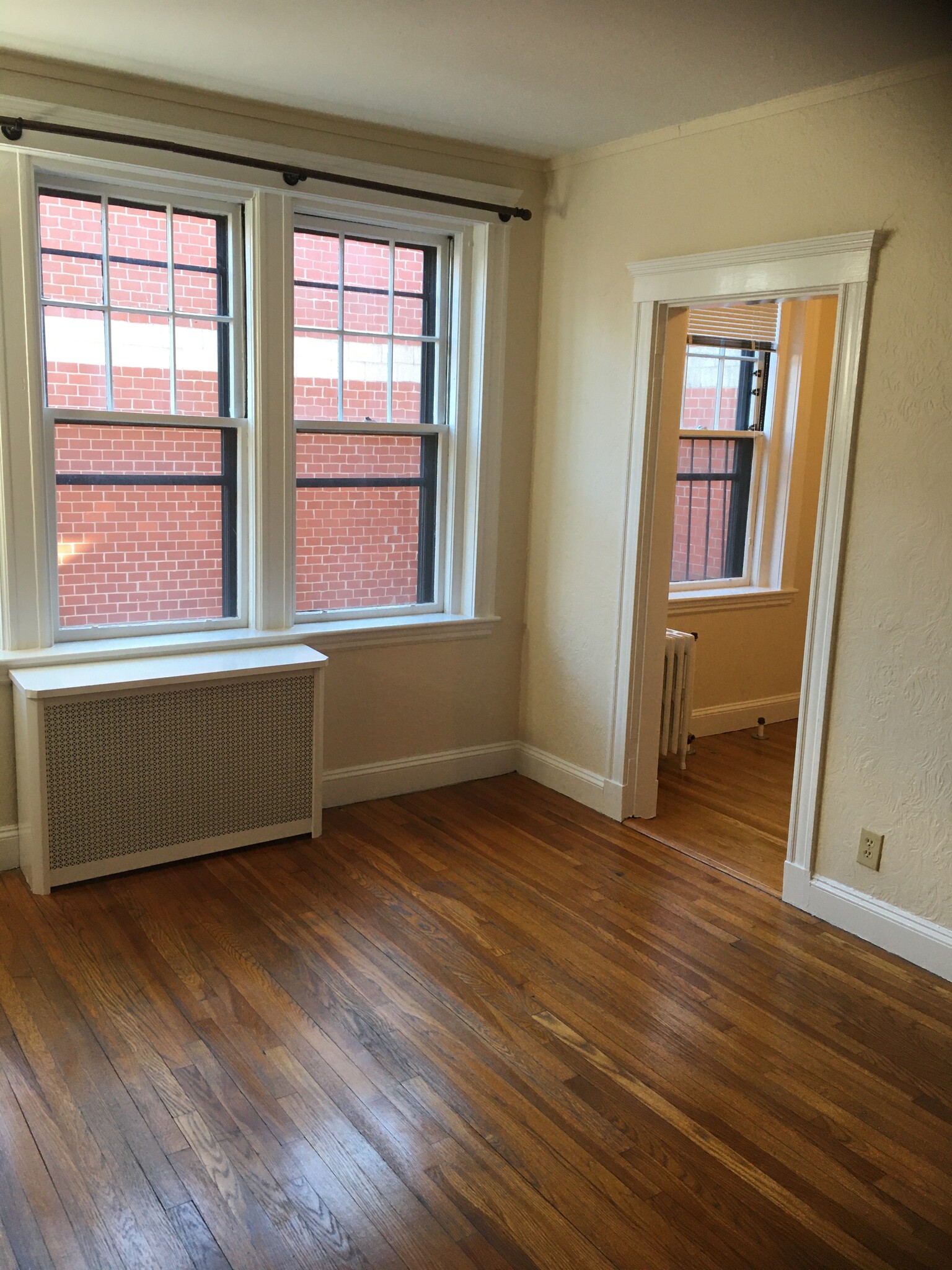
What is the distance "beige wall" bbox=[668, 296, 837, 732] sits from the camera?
17.7ft

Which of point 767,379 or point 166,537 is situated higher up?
point 767,379

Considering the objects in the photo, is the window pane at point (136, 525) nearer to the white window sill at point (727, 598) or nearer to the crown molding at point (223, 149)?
the crown molding at point (223, 149)

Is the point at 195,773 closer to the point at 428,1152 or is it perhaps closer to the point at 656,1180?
the point at 428,1152

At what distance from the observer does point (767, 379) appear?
5.48 m

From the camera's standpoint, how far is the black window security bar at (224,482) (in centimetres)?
379

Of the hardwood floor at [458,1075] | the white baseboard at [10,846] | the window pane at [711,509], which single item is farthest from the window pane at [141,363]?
the window pane at [711,509]

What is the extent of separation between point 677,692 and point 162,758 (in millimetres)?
2406

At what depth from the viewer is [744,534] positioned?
5668 mm

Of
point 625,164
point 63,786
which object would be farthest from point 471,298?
point 63,786

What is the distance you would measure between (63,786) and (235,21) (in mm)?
2382

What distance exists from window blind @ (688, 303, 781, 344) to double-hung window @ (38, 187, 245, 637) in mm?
2374

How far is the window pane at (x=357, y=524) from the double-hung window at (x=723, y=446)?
1.55 metres

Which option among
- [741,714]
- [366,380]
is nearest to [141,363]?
[366,380]

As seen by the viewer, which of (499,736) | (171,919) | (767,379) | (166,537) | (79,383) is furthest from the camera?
(767,379)
